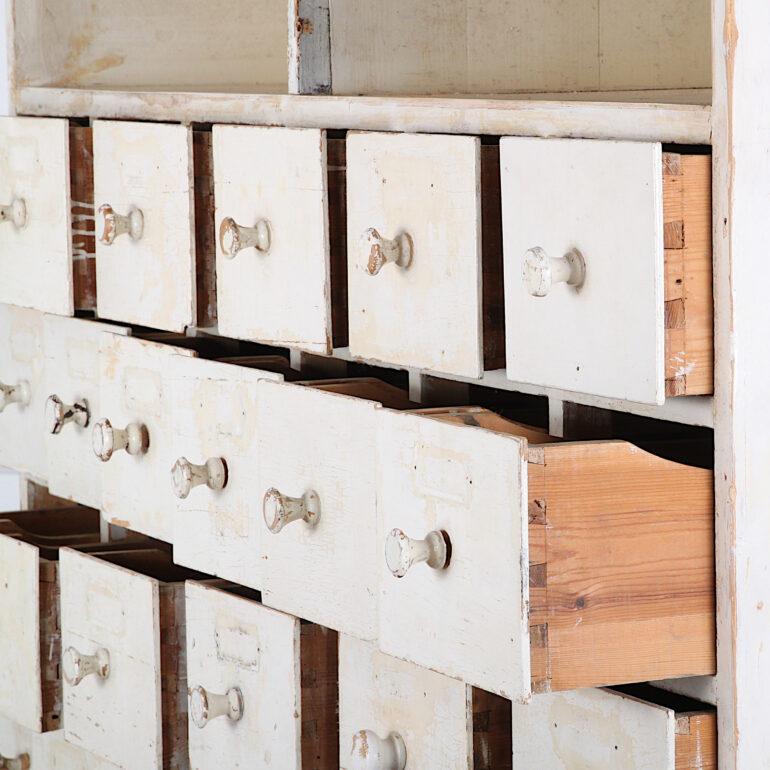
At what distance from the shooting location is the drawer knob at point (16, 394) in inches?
83.4

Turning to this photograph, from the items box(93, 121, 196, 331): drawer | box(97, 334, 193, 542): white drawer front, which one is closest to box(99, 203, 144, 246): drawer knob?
box(93, 121, 196, 331): drawer

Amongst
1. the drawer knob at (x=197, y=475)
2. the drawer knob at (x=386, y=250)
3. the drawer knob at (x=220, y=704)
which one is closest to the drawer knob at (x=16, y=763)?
the drawer knob at (x=220, y=704)

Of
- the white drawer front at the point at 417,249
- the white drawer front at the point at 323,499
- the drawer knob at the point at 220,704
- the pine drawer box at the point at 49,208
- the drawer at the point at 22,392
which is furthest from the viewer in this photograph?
the drawer at the point at 22,392

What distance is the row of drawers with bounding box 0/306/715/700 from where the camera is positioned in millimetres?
1151

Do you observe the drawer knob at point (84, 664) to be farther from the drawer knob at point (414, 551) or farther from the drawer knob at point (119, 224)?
the drawer knob at point (414, 551)

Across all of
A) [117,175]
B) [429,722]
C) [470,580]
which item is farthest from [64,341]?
[470,580]

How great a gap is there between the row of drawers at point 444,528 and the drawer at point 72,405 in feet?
0.73

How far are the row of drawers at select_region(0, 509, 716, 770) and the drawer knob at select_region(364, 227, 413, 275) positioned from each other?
1.14 feet

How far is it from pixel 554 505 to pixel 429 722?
1.17 ft

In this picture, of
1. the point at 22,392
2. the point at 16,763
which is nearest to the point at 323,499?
the point at 22,392

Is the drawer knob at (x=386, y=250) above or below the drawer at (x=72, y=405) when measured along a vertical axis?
above

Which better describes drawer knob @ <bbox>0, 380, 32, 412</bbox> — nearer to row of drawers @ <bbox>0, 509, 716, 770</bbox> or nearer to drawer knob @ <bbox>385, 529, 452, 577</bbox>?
row of drawers @ <bbox>0, 509, 716, 770</bbox>

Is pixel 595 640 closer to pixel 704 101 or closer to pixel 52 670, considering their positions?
pixel 704 101

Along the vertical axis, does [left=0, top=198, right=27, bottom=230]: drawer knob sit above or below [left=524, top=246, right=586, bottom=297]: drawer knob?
above
